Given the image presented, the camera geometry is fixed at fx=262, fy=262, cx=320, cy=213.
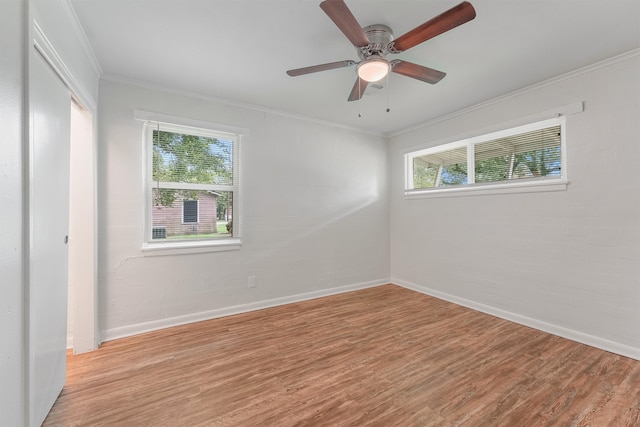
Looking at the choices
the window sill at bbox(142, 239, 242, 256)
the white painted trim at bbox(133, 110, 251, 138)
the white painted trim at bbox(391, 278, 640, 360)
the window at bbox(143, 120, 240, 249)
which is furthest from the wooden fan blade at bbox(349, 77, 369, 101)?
the white painted trim at bbox(391, 278, 640, 360)

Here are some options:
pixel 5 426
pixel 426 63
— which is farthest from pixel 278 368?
pixel 426 63

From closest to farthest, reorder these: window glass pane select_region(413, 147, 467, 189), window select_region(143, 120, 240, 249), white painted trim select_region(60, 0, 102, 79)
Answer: white painted trim select_region(60, 0, 102, 79)
window select_region(143, 120, 240, 249)
window glass pane select_region(413, 147, 467, 189)

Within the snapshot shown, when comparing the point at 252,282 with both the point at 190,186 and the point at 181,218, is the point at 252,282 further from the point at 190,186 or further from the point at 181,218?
the point at 190,186

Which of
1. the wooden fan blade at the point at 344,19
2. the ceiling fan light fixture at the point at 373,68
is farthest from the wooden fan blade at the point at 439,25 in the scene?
the wooden fan blade at the point at 344,19

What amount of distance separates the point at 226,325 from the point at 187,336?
38cm

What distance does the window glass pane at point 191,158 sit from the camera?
283 cm

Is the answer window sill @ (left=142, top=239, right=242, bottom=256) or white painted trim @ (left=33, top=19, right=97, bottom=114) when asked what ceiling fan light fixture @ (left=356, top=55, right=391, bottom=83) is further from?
window sill @ (left=142, top=239, right=242, bottom=256)

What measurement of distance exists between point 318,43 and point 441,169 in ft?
8.59

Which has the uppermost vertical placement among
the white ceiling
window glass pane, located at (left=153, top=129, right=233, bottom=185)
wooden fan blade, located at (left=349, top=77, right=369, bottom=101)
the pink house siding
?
the white ceiling

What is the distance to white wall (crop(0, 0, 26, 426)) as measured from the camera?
101 cm

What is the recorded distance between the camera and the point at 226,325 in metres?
2.81

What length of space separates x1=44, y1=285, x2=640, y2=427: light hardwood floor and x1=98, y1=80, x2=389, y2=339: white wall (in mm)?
373

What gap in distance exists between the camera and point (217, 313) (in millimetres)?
3018

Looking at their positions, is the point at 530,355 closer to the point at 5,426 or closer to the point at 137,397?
the point at 137,397
